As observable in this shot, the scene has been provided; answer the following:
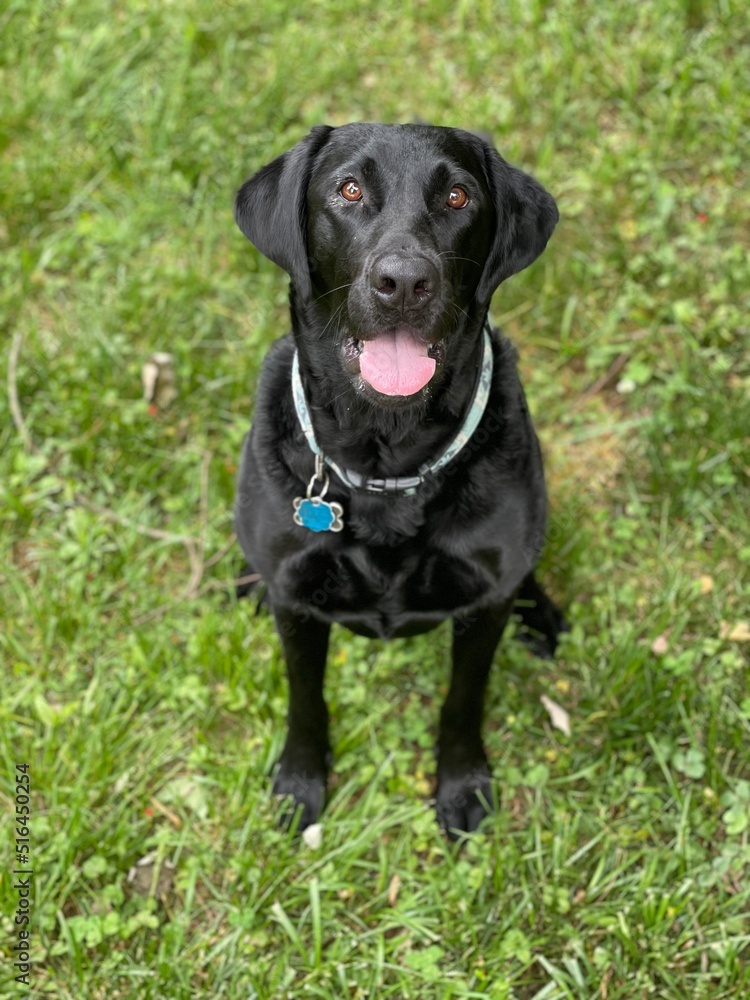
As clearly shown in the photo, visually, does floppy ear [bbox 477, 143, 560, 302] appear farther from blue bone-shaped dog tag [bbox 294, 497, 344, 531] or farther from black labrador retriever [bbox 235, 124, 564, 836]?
blue bone-shaped dog tag [bbox 294, 497, 344, 531]

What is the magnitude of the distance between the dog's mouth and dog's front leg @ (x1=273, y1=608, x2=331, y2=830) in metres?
0.79

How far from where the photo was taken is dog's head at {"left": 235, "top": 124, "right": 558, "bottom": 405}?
223cm

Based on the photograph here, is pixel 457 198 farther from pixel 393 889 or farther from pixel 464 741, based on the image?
pixel 393 889

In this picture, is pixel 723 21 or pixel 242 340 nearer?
pixel 242 340

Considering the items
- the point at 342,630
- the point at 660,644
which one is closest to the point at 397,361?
the point at 342,630

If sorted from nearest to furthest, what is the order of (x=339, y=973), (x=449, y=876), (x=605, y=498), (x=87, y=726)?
1. (x=339, y=973)
2. (x=449, y=876)
3. (x=87, y=726)
4. (x=605, y=498)

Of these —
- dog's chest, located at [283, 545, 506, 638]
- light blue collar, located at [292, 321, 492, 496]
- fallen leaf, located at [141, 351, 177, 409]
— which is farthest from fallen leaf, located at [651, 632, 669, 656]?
fallen leaf, located at [141, 351, 177, 409]

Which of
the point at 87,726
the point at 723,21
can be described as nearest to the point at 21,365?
the point at 87,726

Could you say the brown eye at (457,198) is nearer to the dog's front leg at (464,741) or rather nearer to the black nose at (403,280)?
the black nose at (403,280)

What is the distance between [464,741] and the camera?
9.98 ft

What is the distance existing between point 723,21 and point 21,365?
11.1 feet

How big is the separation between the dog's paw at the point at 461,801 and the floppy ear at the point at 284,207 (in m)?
1.54

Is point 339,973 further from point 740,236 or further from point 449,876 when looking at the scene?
point 740,236

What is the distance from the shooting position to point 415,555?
2.55 m
